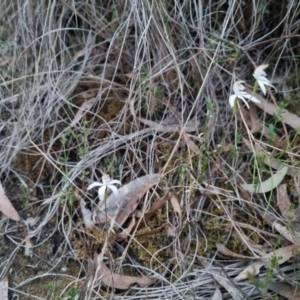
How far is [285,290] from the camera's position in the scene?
125 cm

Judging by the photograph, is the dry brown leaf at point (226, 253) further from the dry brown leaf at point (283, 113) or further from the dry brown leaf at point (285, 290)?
the dry brown leaf at point (283, 113)

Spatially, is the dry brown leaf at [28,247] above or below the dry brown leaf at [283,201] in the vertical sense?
above

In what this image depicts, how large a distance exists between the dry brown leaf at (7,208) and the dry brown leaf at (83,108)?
0.31 m

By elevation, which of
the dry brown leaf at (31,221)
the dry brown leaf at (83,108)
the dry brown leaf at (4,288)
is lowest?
the dry brown leaf at (4,288)

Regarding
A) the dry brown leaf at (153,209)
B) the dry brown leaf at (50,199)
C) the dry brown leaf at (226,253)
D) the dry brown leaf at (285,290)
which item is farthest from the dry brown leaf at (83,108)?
the dry brown leaf at (285,290)

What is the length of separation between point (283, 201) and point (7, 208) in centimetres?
79

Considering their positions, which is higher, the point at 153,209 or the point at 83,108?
Answer: the point at 83,108

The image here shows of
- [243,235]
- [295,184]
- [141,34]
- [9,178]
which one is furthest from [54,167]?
[295,184]

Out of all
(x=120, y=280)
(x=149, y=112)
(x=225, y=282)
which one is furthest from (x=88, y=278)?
(x=149, y=112)

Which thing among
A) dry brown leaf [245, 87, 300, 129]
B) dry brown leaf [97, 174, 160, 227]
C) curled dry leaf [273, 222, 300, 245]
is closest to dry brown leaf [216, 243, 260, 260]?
curled dry leaf [273, 222, 300, 245]

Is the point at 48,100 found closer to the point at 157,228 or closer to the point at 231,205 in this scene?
the point at 157,228

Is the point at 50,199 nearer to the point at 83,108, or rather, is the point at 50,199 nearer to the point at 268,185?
the point at 83,108

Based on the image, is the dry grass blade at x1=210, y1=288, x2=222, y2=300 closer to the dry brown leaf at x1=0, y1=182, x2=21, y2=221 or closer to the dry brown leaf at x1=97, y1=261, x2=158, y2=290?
the dry brown leaf at x1=97, y1=261, x2=158, y2=290

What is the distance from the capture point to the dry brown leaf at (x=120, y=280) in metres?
1.30
